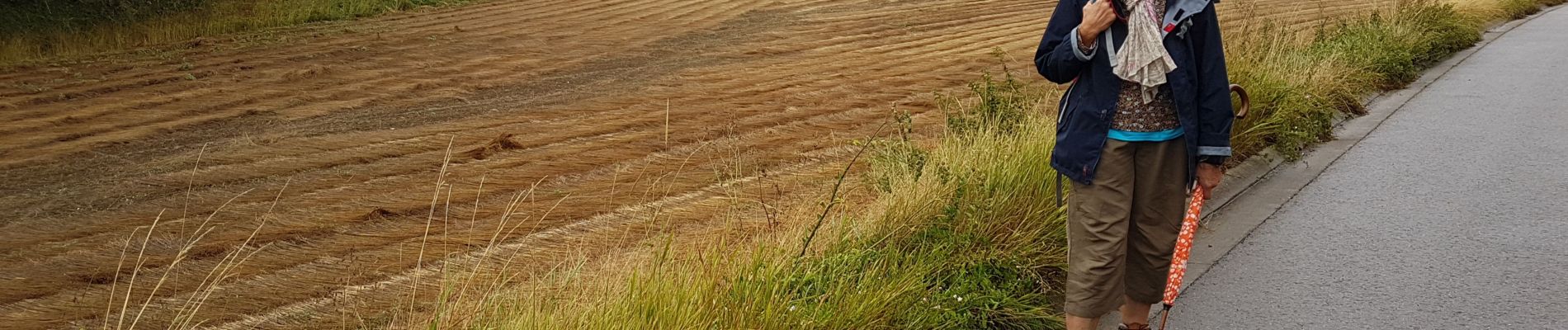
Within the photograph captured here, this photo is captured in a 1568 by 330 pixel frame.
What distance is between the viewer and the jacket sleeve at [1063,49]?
13.4 feet

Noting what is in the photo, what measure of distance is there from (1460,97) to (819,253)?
8167mm

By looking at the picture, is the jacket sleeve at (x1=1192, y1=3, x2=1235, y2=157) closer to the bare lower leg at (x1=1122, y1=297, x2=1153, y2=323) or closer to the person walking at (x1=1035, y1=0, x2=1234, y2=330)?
the person walking at (x1=1035, y1=0, x2=1234, y2=330)

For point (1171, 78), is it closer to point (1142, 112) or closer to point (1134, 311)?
point (1142, 112)

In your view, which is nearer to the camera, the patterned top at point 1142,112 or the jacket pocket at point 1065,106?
the patterned top at point 1142,112

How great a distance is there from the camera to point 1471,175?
27.1ft

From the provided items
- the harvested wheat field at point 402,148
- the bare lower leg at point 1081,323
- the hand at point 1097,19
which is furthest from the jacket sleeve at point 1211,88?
the harvested wheat field at point 402,148

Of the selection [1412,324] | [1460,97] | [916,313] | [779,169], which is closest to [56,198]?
[779,169]

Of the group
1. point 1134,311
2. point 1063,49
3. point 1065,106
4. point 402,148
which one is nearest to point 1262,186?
point 1134,311

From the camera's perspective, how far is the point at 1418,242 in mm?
6668

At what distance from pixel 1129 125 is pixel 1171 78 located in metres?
0.19

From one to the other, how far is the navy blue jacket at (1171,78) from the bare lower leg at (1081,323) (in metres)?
0.45

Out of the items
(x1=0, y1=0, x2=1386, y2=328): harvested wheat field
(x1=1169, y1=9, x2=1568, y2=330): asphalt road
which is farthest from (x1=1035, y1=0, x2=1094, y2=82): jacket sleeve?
(x1=1169, y1=9, x2=1568, y2=330): asphalt road

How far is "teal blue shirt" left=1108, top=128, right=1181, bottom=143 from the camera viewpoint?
→ 13.8 feet

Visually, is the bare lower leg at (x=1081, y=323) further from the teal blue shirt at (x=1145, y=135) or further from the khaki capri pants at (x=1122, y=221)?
the teal blue shirt at (x=1145, y=135)
